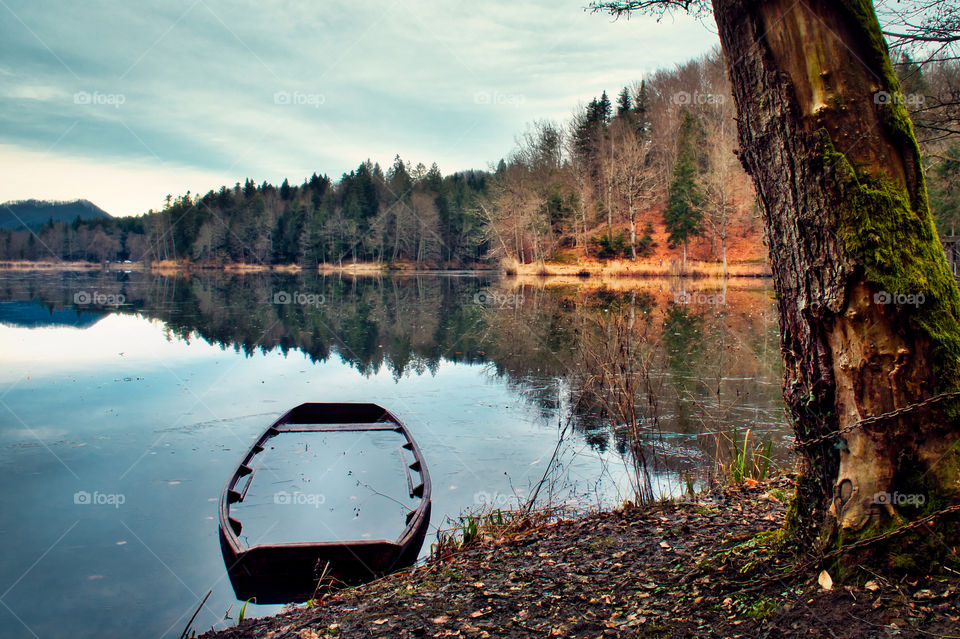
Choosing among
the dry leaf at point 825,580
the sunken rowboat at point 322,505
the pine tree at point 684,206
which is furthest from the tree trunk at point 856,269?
the pine tree at point 684,206

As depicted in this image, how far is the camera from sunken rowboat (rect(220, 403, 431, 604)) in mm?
4910

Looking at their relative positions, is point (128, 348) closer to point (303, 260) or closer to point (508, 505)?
point (508, 505)

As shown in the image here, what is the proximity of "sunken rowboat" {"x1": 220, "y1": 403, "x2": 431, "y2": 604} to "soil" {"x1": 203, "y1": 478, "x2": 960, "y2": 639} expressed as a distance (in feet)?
1.39

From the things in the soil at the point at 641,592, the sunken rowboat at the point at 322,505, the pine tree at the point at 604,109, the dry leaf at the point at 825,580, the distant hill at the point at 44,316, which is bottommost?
the sunken rowboat at the point at 322,505

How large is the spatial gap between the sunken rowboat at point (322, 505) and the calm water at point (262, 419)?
0.36ft

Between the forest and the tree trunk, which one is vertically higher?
the forest

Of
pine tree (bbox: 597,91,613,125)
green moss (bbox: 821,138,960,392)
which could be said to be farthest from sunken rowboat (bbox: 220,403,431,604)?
pine tree (bbox: 597,91,613,125)

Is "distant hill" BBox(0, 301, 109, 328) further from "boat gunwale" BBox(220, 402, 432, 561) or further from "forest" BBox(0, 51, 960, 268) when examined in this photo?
"forest" BBox(0, 51, 960, 268)

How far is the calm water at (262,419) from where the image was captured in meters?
5.34

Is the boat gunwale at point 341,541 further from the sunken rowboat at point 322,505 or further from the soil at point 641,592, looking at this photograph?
the soil at point 641,592

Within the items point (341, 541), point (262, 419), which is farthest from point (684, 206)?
point (341, 541)

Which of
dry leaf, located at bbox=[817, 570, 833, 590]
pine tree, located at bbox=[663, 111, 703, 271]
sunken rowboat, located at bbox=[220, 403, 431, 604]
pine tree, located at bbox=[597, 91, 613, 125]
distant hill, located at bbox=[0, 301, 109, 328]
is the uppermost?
pine tree, located at bbox=[597, 91, 613, 125]

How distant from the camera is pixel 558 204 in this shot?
173ft

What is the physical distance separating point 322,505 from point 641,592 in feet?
14.2
